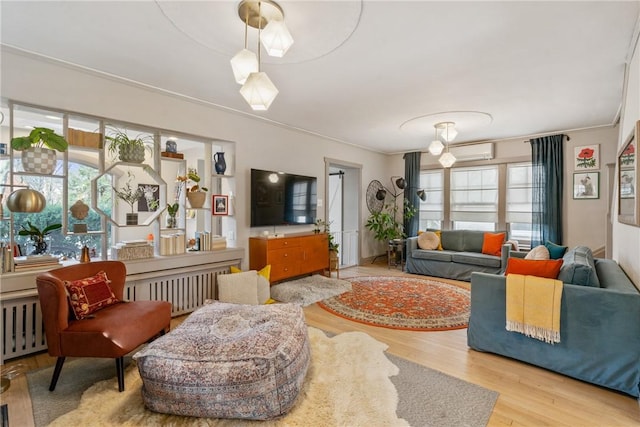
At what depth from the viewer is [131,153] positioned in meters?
3.20

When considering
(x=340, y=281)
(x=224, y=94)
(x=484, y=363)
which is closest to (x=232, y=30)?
(x=224, y=94)

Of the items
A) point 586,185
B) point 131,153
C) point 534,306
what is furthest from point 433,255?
point 131,153

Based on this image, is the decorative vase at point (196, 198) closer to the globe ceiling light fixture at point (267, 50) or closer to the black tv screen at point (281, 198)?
the black tv screen at point (281, 198)

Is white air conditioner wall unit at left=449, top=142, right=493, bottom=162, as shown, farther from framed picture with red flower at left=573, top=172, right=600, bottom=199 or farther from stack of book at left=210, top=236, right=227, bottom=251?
stack of book at left=210, top=236, right=227, bottom=251

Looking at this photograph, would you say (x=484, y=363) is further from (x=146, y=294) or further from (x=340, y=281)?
(x=146, y=294)

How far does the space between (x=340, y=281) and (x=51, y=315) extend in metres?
3.66

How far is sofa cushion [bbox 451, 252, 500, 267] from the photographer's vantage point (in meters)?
4.93

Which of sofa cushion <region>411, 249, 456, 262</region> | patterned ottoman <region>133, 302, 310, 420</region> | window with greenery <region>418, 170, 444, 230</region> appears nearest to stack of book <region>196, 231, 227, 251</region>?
patterned ottoman <region>133, 302, 310, 420</region>

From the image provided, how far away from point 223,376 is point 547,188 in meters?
5.85

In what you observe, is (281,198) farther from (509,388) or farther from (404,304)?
(509,388)

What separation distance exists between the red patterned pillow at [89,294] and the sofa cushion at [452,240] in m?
5.41

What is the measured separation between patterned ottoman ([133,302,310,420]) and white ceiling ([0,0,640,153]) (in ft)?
7.21

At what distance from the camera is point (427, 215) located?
6762mm

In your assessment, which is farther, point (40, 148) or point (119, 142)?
point (119, 142)
